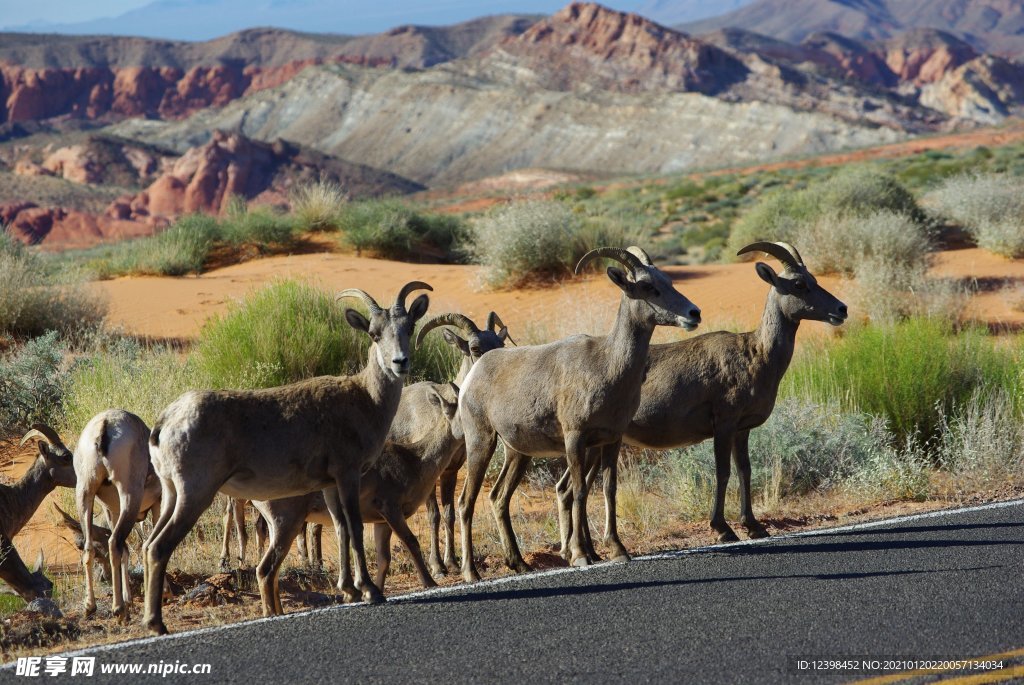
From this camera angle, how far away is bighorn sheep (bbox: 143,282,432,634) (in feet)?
24.1

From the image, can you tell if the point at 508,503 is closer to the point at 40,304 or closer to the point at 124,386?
the point at 124,386

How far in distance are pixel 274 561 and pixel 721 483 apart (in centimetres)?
343

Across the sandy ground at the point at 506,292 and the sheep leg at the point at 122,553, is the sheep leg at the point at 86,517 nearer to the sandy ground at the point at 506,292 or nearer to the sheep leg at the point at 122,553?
the sheep leg at the point at 122,553

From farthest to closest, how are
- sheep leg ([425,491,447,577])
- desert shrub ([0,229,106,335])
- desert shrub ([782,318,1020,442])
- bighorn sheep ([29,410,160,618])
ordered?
desert shrub ([0,229,106,335])
desert shrub ([782,318,1020,442])
sheep leg ([425,491,447,577])
bighorn sheep ([29,410,160,618])

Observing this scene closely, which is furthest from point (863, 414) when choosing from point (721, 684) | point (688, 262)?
point (688, 262)

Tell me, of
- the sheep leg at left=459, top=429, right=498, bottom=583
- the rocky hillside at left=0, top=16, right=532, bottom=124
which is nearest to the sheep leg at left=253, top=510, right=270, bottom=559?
the sheep leg at left=459, top=429, right=498, bottom=583

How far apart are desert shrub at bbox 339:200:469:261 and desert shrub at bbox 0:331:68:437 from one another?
44.6ft

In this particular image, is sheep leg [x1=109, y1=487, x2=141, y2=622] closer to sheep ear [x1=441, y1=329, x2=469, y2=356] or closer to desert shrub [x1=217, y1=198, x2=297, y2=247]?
sheep ear [x1=441, y1=329, x2=469, y2=356]

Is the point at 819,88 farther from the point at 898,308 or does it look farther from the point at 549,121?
the point at 898,308

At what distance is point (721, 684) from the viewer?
5883mm

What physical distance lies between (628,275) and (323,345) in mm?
7169

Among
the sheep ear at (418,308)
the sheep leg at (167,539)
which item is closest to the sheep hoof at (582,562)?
the sheep ear at (418,308)

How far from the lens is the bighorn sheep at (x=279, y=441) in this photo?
7.35 metres

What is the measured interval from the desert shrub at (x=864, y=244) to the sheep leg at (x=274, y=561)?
16252mm
